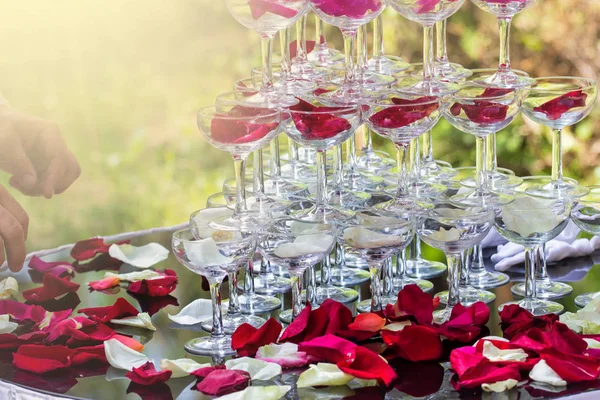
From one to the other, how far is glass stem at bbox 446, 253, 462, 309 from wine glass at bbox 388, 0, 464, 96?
0.95 feet

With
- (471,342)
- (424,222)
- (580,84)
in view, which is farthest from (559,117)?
(471,342)

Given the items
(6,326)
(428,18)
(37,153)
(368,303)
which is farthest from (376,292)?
(37,153)

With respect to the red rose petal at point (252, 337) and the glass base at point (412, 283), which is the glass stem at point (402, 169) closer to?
the glass base at point (412, 283)

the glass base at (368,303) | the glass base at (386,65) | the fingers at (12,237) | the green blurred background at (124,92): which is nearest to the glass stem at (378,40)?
the glass base at (386,65)

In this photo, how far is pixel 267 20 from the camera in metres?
1.89

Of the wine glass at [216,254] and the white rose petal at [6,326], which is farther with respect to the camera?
the white rose petal at [6,326]

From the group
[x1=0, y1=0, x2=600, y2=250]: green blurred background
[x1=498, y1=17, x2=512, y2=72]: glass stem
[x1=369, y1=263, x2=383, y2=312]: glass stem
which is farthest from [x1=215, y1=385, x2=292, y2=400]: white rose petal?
[x1=0, y1=0, x2=600, y2=250]: green blurred background

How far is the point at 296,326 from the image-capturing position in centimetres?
172

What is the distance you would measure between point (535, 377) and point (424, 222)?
35 centimetres

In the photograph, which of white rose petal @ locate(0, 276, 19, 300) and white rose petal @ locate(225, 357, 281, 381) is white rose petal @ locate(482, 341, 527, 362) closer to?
white rose petal @ locate(225, 357, 281, 381)

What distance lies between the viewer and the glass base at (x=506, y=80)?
6.45 feet

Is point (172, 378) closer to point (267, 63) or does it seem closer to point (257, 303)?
point (257, 303)

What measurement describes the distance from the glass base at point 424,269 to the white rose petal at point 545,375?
0.53m

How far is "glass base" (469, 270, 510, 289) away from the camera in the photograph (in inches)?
79.8
